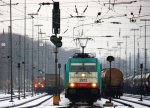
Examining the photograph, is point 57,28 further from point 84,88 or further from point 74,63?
point 84,88

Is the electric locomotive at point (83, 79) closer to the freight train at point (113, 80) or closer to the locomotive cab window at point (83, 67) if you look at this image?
the locomotive cab window at point (83, 67)

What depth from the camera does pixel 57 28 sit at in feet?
114

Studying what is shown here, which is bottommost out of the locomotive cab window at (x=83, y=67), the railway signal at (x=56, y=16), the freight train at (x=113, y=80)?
the freight train at (x=113, y=80)

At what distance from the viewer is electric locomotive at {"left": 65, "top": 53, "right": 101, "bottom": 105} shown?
3312 centimetres

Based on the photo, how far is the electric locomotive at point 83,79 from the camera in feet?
109

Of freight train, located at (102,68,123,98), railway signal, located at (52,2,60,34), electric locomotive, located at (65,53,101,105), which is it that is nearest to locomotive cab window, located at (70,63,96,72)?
electric locomotive, located at (65,53,101,105)

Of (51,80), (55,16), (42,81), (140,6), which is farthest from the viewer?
(42,81)

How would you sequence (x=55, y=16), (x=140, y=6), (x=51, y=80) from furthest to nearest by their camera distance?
(x=51, y=80), (x=140, y=6), (x=55, y=16)

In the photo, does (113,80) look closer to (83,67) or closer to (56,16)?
(83,67)

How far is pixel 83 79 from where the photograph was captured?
3356 cm

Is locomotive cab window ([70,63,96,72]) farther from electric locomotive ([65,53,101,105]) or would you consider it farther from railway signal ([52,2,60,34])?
railway signal ([52,2,60,34])

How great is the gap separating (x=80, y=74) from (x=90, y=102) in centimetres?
289

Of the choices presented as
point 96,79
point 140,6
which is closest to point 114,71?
point 140,6

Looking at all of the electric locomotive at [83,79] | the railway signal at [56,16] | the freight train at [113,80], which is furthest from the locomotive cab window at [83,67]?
the freight train at [113,80]
